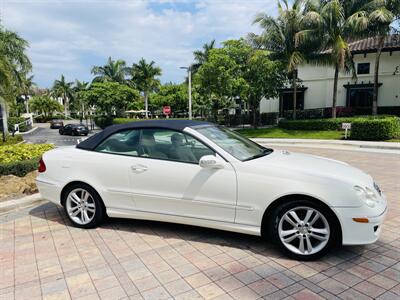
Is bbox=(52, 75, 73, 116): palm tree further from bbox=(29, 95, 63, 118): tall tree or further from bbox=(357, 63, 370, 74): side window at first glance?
bbox=(357, 63, 370, 74): side window

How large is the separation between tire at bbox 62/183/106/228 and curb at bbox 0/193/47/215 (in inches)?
56.9

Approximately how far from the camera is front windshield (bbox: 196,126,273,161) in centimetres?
384

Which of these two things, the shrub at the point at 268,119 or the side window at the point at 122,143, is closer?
the side window at the point at 122,143

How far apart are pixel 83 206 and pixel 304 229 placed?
2925mm

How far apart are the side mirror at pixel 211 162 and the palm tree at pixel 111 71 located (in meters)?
45.2

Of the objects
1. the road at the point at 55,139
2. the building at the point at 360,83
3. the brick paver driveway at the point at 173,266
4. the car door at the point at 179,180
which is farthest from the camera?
the building at the point at 360,83

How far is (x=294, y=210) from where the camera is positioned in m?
3.35

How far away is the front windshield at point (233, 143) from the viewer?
3.84 metres

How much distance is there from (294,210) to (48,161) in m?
3.45

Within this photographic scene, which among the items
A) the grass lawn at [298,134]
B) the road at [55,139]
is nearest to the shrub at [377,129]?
the grass lawn at [298,134]

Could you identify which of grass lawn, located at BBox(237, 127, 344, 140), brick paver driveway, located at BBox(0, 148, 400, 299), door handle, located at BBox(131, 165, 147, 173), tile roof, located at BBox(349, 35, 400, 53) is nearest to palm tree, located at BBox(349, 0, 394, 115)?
tile roof, located at BBox(349, 35, 400, 53)


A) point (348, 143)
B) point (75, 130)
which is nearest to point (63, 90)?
point (75, 130)

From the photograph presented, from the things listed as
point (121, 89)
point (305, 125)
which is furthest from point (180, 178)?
point (121, 89)

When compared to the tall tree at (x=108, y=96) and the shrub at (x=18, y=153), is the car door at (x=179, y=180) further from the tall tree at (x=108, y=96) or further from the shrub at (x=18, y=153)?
the tall tree at (x=108, y=96)
